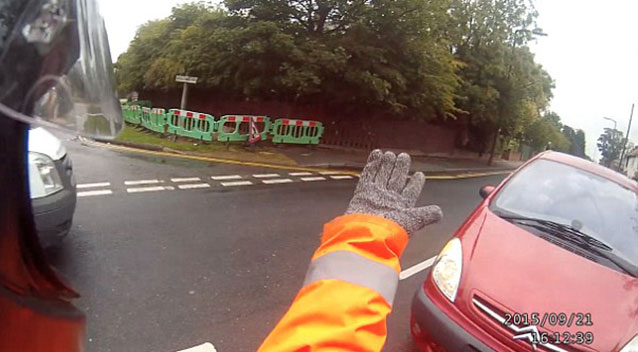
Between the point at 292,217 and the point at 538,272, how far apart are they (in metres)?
3.64

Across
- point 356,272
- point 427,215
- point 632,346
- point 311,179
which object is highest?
point 427,215

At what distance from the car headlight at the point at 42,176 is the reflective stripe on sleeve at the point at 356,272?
68cm

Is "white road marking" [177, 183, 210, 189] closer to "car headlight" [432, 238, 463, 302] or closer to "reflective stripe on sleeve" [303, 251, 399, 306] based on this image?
"car headlight" [432, 238, 463, 302]

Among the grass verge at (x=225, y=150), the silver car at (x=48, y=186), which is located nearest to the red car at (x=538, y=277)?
the silver car at (x=48, y=186)

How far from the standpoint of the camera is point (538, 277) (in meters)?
2.43

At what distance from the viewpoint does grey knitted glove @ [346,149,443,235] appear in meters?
1.43

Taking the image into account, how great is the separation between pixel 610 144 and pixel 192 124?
818 inches

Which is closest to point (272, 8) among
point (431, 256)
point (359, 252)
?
point (431, 256)

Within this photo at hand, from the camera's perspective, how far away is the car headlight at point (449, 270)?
251 centimetres

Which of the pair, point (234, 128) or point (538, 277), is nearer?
point (538, 277)

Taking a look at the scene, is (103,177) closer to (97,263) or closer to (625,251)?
(97,263)

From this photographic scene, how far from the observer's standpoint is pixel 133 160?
7.52 metres

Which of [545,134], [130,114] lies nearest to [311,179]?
[130,114]

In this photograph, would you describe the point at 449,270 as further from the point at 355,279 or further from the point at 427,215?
the point at 355,279
